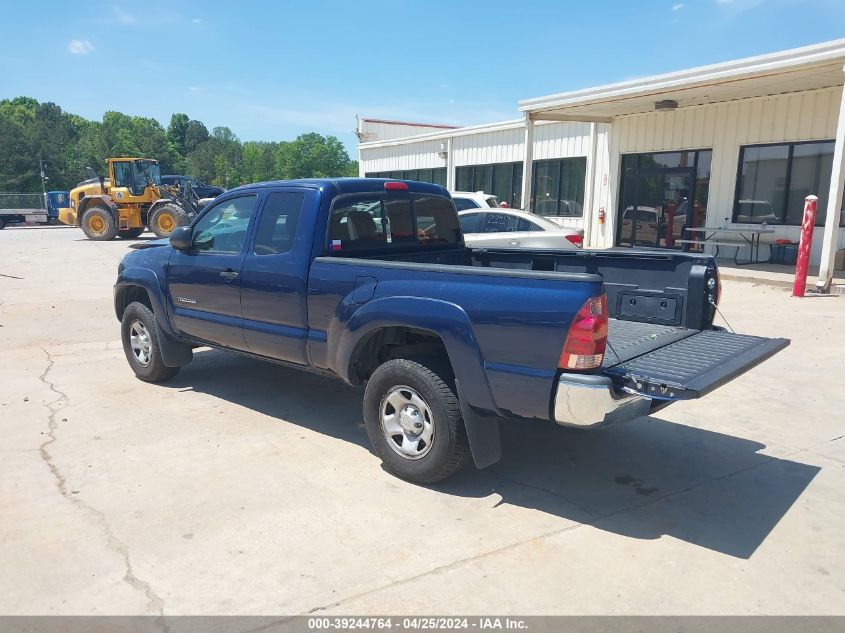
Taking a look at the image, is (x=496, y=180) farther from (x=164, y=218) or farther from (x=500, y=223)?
(x=500, y=223)

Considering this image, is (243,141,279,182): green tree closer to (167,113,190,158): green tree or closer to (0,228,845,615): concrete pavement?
(167,113,190,158): green tree

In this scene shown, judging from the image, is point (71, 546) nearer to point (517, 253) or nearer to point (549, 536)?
point (549, 536)

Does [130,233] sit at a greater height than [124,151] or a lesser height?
lesser

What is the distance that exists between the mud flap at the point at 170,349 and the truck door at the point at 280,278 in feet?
4.42

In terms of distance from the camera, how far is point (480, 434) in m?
3.89

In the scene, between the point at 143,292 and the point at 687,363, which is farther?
the point at 143,292

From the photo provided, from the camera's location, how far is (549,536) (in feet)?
11.9

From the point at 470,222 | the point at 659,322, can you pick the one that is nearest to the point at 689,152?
the point at 470,222

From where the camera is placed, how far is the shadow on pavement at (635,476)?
3.80m

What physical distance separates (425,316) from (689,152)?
15855 mm

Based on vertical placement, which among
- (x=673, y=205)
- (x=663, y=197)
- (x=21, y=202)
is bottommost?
(x=21, y=202)

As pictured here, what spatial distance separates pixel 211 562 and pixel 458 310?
6.22 ft

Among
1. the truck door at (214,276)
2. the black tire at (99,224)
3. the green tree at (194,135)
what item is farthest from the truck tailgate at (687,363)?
the green tree at (194,135)

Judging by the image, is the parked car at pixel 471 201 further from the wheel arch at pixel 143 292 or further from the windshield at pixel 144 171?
the windshield at pixel 144 171
